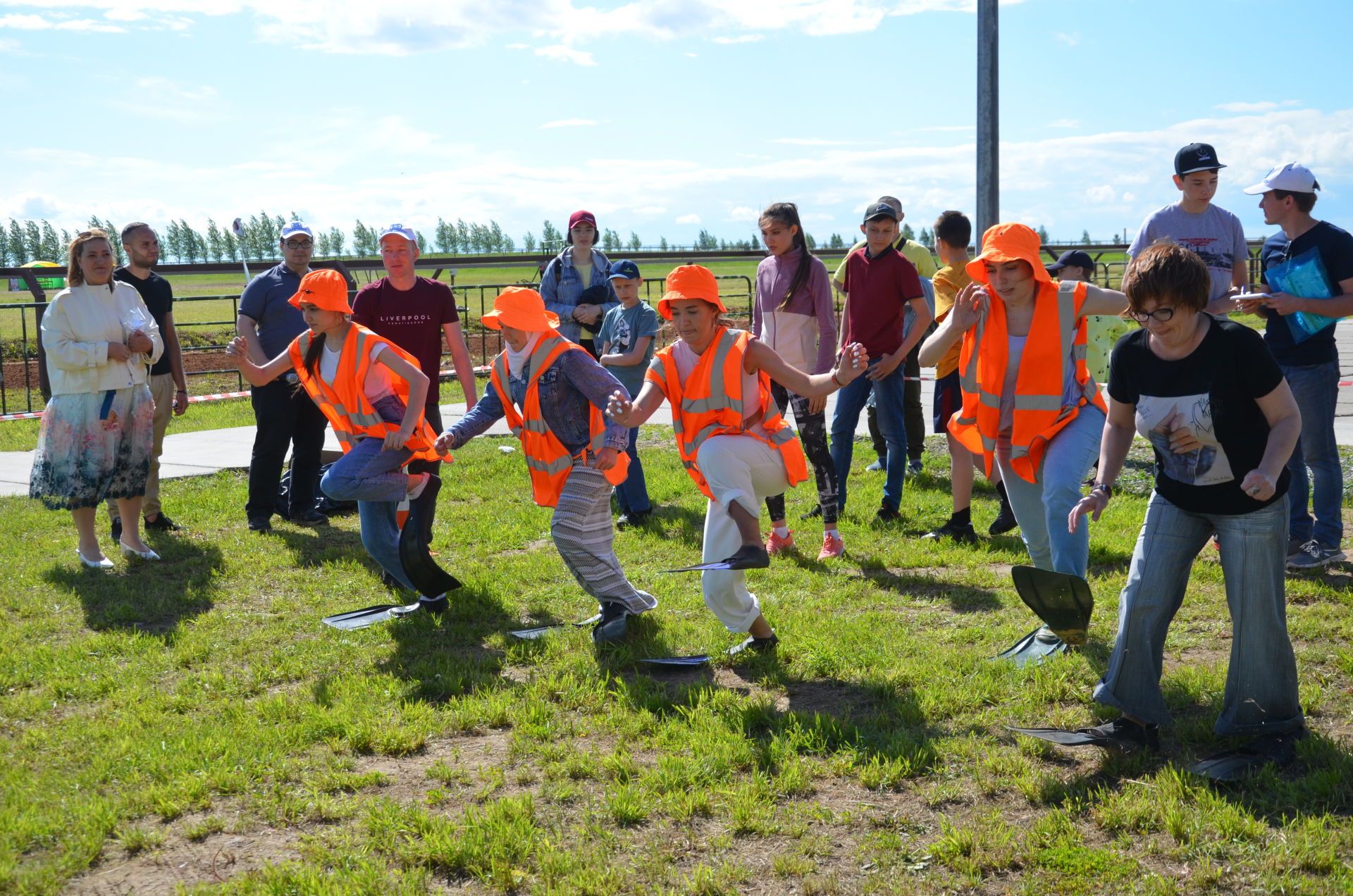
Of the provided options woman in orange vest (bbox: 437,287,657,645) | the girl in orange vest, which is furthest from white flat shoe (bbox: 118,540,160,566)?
the girl in orange vest

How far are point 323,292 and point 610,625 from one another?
2236 mm

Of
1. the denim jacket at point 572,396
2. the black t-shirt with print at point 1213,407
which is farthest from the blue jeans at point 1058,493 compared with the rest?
the denim jacket at point 572,396

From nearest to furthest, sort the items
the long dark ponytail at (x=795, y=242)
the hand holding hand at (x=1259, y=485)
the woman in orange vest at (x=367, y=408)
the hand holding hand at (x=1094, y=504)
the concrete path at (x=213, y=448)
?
the hand holding hand at (x=1259, y=485) → the hand holding hand at (x=1094, y=504) → the woman in orange vest at (x=367, y=408) → the long dark ponytail at (x=795, y=242) → the concrete path at (x=213, y=448)

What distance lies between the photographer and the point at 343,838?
11.5 ft

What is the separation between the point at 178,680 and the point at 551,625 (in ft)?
5.69

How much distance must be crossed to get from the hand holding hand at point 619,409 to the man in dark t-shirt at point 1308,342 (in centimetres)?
293

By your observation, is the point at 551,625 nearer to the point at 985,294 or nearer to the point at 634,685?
the point at 634,685

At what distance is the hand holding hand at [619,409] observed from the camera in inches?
191

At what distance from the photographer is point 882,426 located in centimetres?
770

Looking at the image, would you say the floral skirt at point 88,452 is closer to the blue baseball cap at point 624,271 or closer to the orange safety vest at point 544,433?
the orange safety vest at point 544,433

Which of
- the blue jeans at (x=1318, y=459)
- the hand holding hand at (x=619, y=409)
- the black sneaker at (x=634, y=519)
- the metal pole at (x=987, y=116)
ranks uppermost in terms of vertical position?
the metal pole at (x=987, y=116)

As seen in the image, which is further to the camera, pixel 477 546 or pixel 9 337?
pixel 9 337

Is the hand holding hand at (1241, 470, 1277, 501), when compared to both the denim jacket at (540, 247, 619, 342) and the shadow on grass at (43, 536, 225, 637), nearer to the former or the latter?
the shadow on grass at (43, 536, 225, 637)

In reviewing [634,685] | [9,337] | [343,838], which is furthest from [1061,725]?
[9,337]
